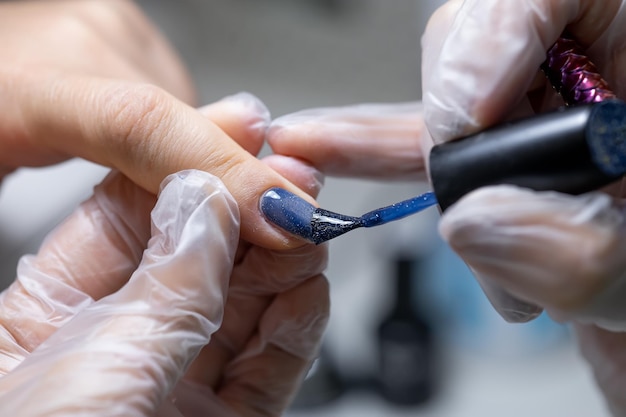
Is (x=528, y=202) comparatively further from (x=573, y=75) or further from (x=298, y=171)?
(x=298, y=171)

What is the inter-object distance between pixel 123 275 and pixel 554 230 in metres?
0.41

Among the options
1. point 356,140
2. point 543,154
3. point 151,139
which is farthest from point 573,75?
point 151,139

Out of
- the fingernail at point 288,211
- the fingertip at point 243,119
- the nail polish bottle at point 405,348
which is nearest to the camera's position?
the fingernail at point 288,211

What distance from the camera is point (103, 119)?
0.57 metres

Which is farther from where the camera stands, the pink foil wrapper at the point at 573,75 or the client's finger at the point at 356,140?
the client's finger at the point at 356,140

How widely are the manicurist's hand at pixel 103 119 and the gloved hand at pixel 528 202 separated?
17 cm

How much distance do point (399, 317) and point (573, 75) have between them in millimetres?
624

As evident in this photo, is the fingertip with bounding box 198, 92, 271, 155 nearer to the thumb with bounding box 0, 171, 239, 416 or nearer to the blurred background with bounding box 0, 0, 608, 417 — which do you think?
the thumb with bounding box 0, 171, 239, 416

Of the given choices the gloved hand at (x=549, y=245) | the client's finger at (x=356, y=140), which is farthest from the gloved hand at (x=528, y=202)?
the client's finger at (x=356, y=140)

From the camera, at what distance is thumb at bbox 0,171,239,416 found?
17.3 inches

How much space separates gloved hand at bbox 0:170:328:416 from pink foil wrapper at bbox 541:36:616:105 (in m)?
0.27

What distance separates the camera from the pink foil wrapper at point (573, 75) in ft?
1.57

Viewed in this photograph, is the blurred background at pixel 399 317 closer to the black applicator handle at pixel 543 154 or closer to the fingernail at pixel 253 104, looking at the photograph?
the fingernail at pixel 253 104

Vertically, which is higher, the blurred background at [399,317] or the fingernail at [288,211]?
the fingernail at [288,211]
